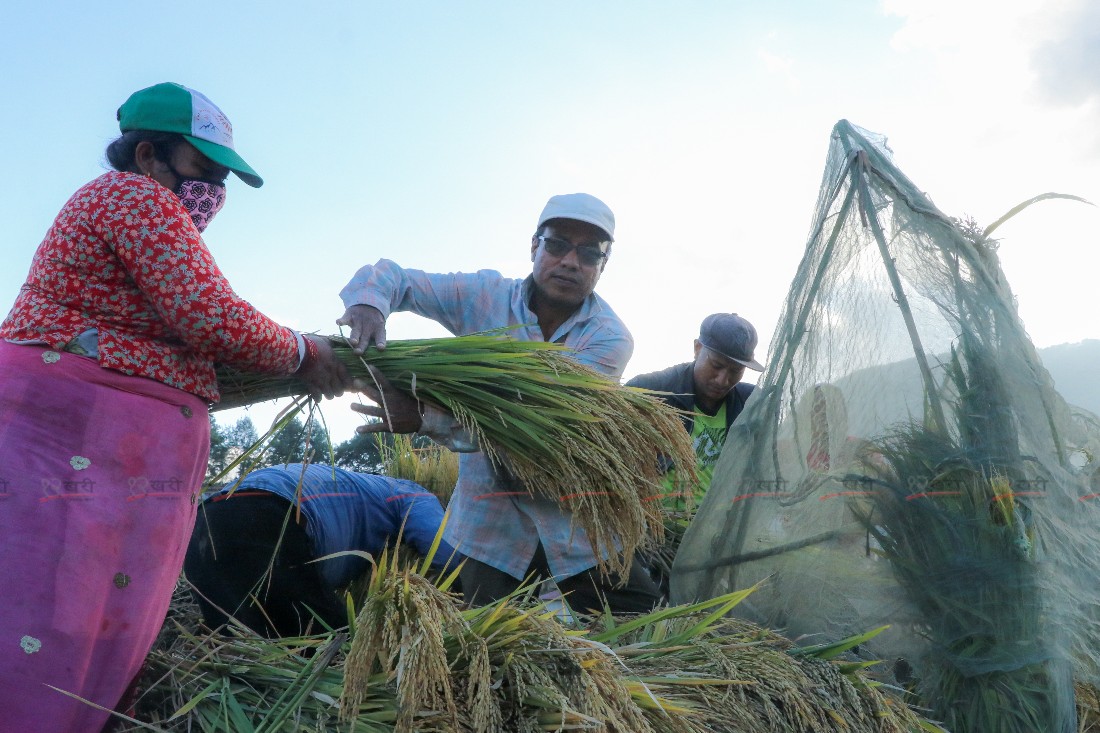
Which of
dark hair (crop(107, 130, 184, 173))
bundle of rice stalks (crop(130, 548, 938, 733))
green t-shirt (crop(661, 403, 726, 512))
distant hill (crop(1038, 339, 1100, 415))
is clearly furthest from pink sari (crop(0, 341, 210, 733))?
distant hill (crop(1038, 339, 1100, 415))

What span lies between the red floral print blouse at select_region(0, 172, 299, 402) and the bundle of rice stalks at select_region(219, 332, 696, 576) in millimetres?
391

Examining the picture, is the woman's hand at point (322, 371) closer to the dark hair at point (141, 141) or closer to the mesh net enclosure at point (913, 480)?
the dark hair at point (141, 141)

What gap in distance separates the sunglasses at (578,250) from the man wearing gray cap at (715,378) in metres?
1.04

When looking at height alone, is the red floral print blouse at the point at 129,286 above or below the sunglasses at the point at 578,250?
below

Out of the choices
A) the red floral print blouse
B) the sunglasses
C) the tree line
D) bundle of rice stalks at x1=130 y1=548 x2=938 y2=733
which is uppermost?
the sunglasses

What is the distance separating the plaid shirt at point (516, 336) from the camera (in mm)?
2676

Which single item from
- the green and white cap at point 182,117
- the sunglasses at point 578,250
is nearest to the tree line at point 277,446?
the green and white cap at point 182,117

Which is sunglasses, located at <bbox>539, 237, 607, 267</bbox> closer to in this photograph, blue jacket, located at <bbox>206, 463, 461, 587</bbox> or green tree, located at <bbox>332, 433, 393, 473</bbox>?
blue jacket, located at <bbox>206, 463, 461, 587</bbox>

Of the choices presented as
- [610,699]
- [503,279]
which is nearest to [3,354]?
[610,699]

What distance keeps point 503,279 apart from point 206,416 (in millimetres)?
1312

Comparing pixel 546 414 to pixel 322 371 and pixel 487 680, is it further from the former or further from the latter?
pixel 487 680

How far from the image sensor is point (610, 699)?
1502 mm

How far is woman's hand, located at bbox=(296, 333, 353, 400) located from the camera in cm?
200

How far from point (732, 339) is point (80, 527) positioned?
9.41ft
